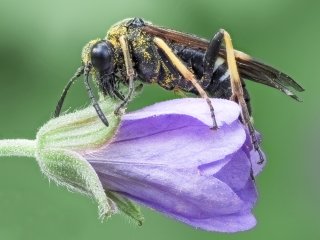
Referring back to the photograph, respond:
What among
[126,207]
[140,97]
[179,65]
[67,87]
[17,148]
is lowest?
[140,97]

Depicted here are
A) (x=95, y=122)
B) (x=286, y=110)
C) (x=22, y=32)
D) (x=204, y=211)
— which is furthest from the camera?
(x=286, y=110)

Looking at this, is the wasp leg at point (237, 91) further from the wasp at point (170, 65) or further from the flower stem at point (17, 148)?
the flower stem at point (17, 148)

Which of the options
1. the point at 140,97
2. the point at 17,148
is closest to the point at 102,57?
the point at 17,148

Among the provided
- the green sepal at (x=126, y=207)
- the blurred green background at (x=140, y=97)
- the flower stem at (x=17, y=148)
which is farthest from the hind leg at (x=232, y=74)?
the blurred green background at (x=140, y=97)

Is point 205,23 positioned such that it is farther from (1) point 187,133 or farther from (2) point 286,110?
(1) point 187,133

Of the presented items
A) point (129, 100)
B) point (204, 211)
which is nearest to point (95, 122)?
point (129, 100)

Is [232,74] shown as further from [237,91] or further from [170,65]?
[170,65]
